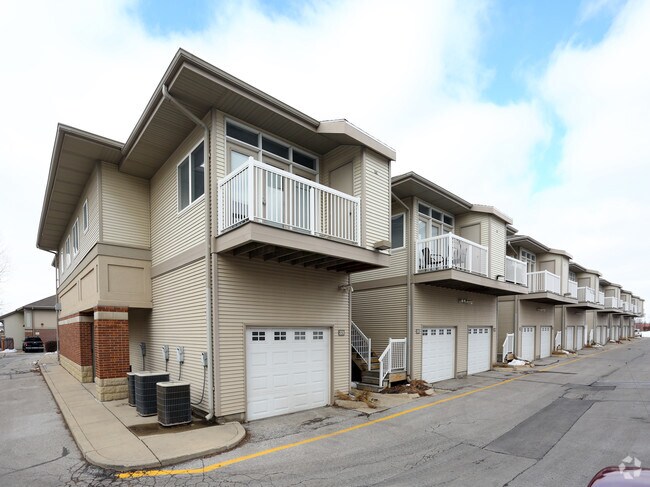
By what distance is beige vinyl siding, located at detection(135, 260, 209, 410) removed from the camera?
819 cm

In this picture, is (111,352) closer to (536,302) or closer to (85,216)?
(85,216)

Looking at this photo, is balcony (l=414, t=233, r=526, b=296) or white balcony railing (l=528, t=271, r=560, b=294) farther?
white balcony railing (l=528, t=271, r=560, b=294)

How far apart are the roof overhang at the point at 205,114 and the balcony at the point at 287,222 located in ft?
4.79

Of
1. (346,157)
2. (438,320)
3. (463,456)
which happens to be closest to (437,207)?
(438,320)

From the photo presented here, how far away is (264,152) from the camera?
29.7ft

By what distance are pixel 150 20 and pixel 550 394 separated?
1471 centimetres

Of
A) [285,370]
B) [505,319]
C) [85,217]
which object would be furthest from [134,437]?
[505,319]

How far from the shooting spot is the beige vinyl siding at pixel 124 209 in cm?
1076

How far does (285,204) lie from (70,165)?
24.8 feet

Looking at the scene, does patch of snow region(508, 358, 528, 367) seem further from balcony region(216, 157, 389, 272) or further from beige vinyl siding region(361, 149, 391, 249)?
balcony region(216, 157, 389, 272)

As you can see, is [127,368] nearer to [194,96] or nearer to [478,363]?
[194,96]

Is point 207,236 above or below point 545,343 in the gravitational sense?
above

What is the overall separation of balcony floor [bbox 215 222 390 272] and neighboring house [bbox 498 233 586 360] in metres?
11.1

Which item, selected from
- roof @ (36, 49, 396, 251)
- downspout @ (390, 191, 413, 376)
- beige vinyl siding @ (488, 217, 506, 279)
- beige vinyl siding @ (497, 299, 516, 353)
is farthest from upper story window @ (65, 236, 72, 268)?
beige vinyl siding @ (497, 299, 516, 353)
